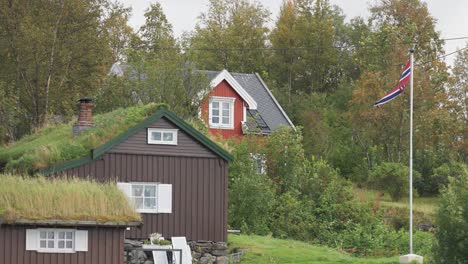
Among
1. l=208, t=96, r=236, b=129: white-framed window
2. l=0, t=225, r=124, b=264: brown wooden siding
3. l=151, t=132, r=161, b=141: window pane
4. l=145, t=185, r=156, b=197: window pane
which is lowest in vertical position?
l=0, t=225, r=124, b=264: brown wooden siding

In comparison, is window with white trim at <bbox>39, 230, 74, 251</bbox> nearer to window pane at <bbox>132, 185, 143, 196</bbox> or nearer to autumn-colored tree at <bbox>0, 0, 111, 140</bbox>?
window pane at <bbox>132, 185, 143, 196</bbox>

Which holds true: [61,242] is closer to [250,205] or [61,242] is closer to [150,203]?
[150,203]

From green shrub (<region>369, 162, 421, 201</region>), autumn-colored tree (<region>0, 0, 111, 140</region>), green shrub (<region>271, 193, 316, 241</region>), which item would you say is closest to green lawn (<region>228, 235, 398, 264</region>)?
green shrub (<region>271, 193, 316, 241</region>)

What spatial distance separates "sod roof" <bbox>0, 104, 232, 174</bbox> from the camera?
38688 mm

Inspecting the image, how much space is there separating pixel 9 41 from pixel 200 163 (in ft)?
43.5

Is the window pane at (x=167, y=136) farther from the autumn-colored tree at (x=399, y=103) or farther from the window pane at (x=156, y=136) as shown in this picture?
the autumn-colored tree at (x=399, y=103)

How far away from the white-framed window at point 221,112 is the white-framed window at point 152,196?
17890mm

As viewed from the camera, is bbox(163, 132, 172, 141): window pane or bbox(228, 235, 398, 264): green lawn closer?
bbox(228, 235, 398, 264): green lawn


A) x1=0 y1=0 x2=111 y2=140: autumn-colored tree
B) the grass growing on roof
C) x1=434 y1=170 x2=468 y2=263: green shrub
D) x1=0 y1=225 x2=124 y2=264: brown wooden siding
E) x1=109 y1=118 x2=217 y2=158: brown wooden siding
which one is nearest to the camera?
A: x1=434 y1=170 x2=468 y2=263: green shrub

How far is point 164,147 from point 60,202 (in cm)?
702

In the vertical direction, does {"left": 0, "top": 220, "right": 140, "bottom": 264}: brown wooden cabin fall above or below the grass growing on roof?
below

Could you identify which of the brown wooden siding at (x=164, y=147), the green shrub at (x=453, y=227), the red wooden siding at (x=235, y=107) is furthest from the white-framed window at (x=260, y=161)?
the green shrub at (x=453, y=227)

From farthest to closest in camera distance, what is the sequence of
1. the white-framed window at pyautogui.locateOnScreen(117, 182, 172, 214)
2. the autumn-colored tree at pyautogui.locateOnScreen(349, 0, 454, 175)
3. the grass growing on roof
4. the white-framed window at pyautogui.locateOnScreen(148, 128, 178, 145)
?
the autumn-colored tree at pyautogui.locateOnScreen(349, 0, 454, 175), the white-framed window at pyautogui.locateOnScreen(148, 128, 178, 145), the white-framed window at pyautogui.locateOnScreen(117, 182, 172, 214), the grass growing on roof

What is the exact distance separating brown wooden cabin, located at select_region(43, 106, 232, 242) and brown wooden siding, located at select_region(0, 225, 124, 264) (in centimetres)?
491
